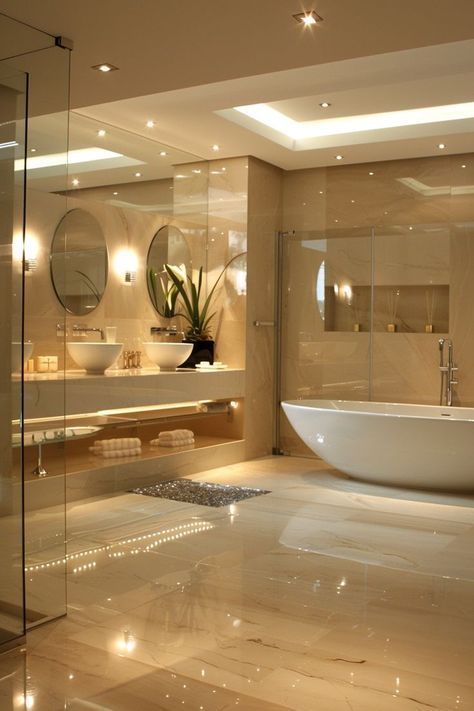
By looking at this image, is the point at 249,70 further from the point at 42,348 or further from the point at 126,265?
the point at 126,265

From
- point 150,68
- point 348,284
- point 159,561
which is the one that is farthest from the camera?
point 348,284

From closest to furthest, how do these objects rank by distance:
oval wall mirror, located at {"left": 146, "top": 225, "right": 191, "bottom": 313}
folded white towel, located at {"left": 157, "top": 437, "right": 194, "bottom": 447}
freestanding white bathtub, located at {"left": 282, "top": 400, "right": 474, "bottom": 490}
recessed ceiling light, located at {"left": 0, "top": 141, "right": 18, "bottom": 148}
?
recessed ceiling light, located at {"left": 0, "top": 141, "right": 18, "bottom": 148}
freestanding white bathtub, located at {"left": 282, "top": 400, "right": 474, "bottom": 490}
folded white towel, located at {"left": 157, "top": 437, "right": 194, "bottom": 447}
oval wall mirror, located at {"left": 146, "top": 225, "right": 191, "bottom": 313}

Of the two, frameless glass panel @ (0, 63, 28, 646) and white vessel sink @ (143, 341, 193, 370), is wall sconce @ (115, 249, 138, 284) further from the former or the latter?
frameless glass panel @ (0, 63, 28, 646)

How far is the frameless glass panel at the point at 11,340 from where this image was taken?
9.28 ft

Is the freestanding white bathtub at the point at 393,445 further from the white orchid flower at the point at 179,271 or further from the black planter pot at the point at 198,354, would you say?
the white orchid flower at the point at 179,271

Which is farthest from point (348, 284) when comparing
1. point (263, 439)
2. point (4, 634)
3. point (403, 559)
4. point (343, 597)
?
point (4, 634)

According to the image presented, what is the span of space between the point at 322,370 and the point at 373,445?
5.13ft

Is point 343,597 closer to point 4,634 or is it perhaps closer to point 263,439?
point 4,634

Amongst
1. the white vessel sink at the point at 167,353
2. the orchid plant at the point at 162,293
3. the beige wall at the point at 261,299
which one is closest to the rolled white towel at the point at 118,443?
the white vessel sink at the point at 167,353

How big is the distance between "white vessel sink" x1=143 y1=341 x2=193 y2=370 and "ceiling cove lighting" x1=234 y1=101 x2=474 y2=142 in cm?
180

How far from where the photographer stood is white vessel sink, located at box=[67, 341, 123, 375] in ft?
17.7

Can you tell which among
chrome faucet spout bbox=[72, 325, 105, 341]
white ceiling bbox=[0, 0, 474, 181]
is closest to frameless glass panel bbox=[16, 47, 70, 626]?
white ceiling bbox=[0, 0, 474, 181]

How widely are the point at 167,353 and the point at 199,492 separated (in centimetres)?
114

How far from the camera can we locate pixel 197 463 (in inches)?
249
